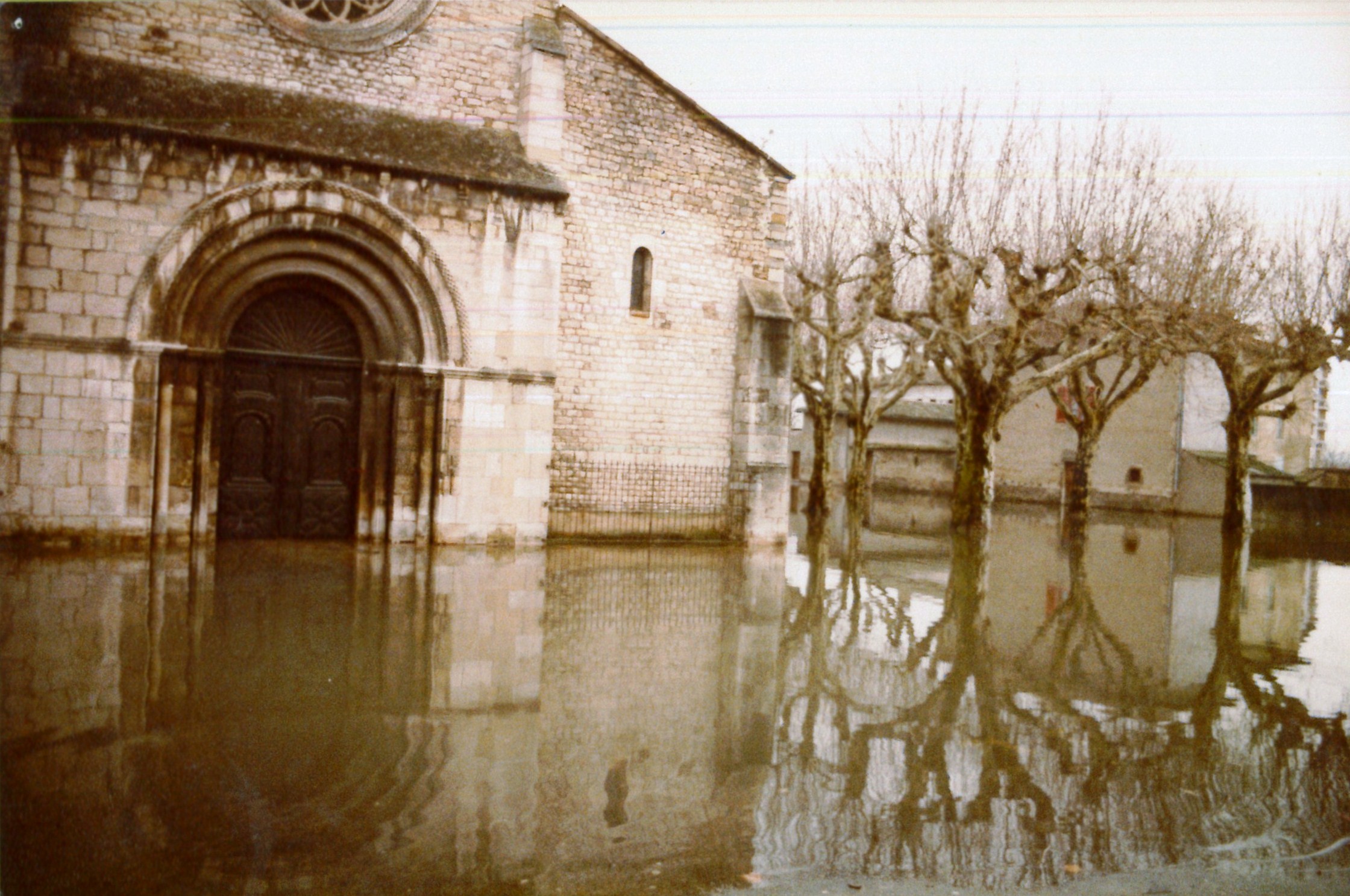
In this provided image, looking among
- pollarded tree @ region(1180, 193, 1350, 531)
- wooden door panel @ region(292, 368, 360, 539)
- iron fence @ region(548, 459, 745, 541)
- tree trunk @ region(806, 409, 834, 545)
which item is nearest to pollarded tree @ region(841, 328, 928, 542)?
tree trunk @ region(806, 409, 834, 545)

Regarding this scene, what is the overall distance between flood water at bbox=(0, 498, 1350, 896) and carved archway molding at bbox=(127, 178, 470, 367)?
115 inches

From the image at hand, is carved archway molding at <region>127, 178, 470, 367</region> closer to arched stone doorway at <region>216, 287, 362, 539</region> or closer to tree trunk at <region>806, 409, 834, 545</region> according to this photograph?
arched stone doorway at <region>216, 287, 362, 539</region>

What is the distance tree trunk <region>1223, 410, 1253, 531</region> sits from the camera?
26484mm

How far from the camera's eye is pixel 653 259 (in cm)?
1503

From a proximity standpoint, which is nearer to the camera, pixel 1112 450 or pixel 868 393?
pixel 868 393

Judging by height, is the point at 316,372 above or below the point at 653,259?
below

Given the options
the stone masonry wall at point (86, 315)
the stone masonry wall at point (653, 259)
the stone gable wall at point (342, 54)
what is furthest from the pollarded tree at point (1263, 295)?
the stone masonry wall at point (86, 315)

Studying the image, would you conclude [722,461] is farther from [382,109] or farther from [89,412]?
[89,412]

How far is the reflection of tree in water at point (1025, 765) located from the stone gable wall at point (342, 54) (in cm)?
872

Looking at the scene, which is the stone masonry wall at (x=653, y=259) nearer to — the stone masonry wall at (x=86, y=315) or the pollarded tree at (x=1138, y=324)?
the stone masonry wall at (x=86, y=315)

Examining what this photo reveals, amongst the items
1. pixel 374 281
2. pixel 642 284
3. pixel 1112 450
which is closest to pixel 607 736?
pixel 374 281

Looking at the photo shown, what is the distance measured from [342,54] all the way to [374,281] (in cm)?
284

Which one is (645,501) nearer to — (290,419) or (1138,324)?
(290,419)

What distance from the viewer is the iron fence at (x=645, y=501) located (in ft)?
47.4
